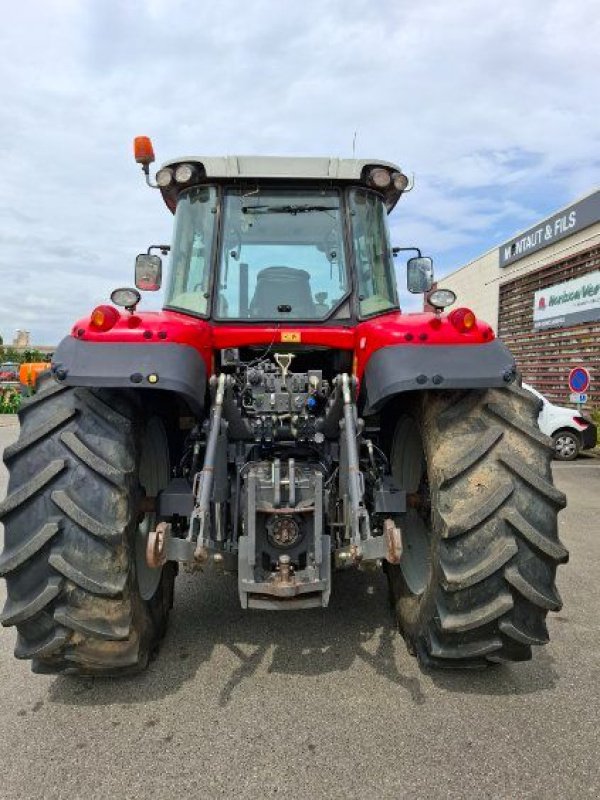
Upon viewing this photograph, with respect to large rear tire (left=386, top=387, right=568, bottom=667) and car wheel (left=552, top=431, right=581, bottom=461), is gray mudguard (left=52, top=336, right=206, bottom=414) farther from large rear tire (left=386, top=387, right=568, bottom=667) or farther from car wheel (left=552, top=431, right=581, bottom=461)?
car wheel (left=552, top=431, right=581, bottom=461)

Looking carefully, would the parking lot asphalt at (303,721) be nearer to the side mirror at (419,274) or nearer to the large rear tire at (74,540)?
the large rear tire at (74,540)

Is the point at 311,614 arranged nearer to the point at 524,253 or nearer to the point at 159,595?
the point at 159,595

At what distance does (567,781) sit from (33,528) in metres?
2.33

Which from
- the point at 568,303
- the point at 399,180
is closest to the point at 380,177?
the point at 399,180

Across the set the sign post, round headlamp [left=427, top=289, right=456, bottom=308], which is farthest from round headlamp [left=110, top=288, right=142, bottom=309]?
the sign post

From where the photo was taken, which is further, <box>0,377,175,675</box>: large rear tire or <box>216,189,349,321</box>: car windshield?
<box>216,189,349,321</box>: car windshield

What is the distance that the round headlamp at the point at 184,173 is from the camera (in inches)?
144

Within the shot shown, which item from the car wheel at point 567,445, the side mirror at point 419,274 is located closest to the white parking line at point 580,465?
the car wheel at point 567,445

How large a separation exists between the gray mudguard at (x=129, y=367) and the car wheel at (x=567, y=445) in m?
9.65

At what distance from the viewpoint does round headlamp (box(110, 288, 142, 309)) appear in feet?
10.7

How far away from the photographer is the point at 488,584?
2748 mm

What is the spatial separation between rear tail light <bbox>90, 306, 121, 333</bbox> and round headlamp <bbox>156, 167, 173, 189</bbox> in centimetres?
112

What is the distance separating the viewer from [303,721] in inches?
109

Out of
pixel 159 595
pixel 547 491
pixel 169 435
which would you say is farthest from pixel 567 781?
pixel 169 435
